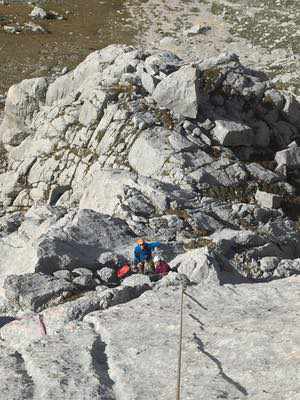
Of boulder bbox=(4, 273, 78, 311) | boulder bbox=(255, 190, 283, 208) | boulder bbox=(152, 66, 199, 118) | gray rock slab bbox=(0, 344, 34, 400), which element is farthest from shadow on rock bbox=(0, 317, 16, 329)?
boulder bbox=(152, 66, 199, 118)

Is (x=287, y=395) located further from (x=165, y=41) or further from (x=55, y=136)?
(x=165, y=41)

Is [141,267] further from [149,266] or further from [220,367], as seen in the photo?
[220,367]

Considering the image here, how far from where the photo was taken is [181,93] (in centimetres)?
2786

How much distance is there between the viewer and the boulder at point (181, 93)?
90.7 feet

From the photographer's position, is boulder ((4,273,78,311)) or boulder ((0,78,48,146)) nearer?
boulder ((4,273,78,311))

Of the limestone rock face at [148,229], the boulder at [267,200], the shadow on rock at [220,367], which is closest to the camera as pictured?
the shadow on rock at [220,367]

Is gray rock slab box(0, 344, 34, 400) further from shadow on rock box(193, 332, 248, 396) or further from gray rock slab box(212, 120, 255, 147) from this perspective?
gray rock slab box(212, 120, 255, 147)

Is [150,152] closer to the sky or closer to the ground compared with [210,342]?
closer to the ground

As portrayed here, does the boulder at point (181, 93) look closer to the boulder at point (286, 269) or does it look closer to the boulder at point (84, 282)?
the boulder at point (286, 269)

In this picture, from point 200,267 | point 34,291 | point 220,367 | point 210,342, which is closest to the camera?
point 220,367

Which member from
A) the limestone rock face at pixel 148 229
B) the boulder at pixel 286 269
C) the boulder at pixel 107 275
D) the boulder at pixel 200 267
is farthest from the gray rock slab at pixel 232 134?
the boulder at pixel 107 275

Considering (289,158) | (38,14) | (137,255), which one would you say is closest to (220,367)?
(137,255)

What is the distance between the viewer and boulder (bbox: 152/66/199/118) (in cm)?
2764

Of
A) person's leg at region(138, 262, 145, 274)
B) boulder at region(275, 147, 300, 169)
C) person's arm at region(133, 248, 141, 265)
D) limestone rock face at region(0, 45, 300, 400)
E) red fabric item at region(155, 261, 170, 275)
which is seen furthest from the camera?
boulder at region(275, 147, 300, 169)
